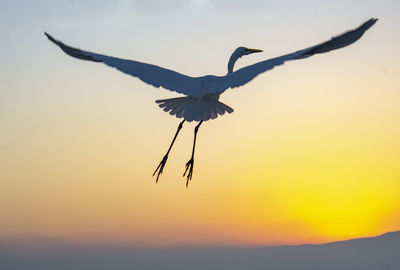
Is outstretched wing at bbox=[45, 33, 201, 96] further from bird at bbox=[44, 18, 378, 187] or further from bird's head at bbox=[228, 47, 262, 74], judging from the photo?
bird's head at bbox=[228, 47, 262, 74]

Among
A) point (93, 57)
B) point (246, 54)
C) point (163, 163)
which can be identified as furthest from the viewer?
point (246, 54)

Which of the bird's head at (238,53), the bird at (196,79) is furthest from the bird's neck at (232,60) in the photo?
the bird at (196,79)

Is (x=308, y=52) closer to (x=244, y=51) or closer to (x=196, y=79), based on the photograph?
(x=196, y=79)

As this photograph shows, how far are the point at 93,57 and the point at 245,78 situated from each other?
422cm

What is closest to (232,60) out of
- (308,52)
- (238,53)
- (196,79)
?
(238,53)

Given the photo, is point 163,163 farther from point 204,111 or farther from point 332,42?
point 332,42

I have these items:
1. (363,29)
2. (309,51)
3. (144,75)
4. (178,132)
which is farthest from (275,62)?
(178,132)

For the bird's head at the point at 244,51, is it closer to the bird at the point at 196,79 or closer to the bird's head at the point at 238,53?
the bird's head at the point at 238,53

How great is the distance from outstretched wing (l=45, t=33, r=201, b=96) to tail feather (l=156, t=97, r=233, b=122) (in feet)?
2.60

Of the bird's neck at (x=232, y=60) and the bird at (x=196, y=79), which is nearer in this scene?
the bird at (x=196, y=79)

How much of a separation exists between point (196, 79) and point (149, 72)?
131cm

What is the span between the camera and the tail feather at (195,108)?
23938 millimetres

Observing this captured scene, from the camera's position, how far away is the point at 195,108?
2405 centimetres

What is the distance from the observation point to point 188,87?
23.4m
